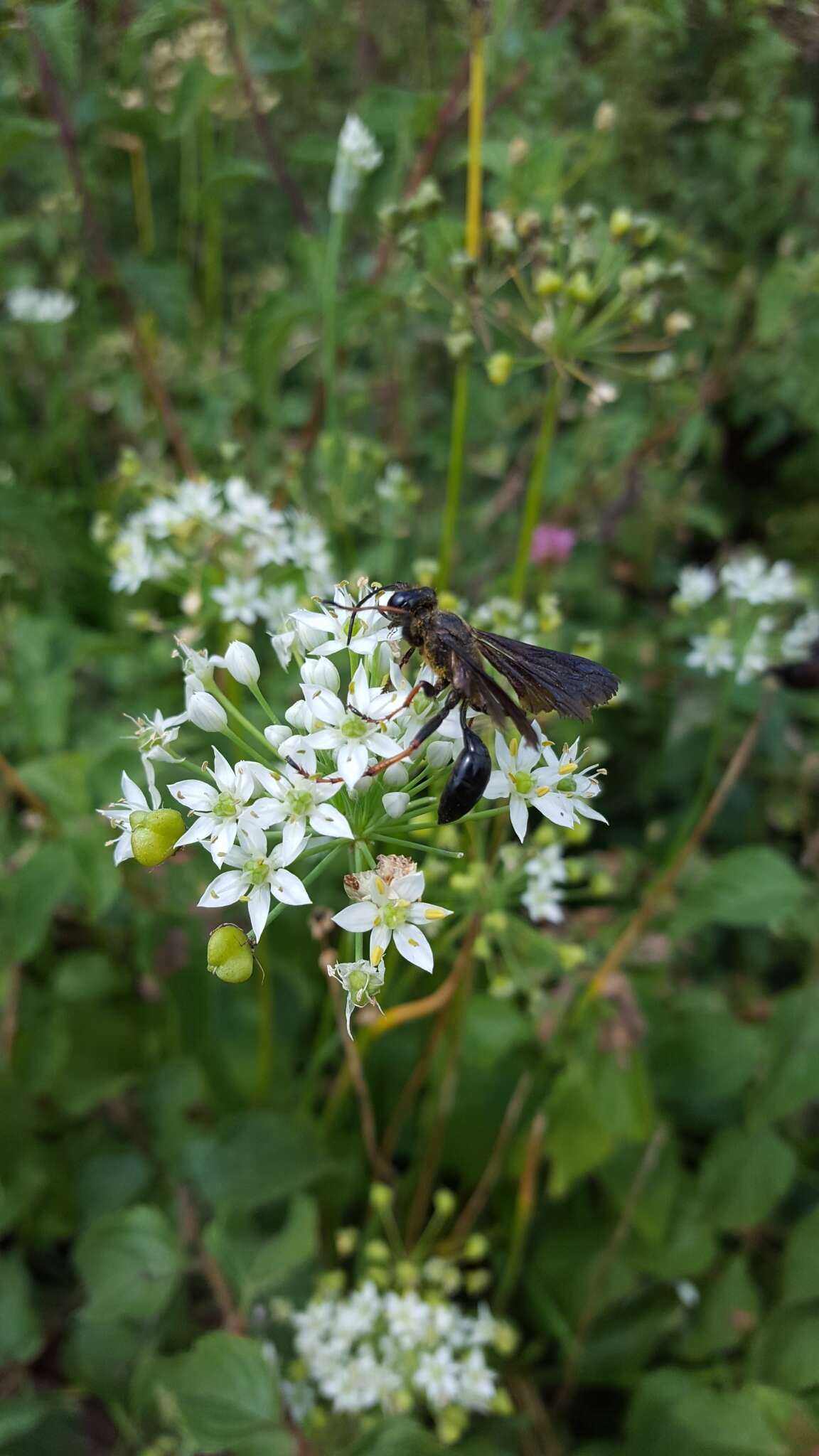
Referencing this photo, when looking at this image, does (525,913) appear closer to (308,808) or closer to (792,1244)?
(792,1244)

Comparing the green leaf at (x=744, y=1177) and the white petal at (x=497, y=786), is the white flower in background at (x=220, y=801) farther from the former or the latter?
the green leaf at (x=744, y=1177)

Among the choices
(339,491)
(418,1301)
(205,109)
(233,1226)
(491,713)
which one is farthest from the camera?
(205,109)

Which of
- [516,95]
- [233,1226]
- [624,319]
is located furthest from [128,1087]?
[516,95]

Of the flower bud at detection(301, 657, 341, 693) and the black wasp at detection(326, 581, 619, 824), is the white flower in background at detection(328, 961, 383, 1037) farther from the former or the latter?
the flower bud at detection(301, 657, 341, 693)

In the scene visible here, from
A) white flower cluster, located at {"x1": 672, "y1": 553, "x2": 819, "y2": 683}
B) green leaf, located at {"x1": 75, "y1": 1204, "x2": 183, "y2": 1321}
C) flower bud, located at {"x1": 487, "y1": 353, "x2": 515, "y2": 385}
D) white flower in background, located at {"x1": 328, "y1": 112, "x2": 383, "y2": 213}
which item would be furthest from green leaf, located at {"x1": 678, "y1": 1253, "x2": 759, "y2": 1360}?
white flower in background, located at {"x1": 328, "y1": 112, "x2": 383, "y2": 213}

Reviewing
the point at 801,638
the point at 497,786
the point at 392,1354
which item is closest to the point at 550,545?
the point at 801,638

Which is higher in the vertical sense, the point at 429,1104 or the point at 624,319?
the point at 624,319
